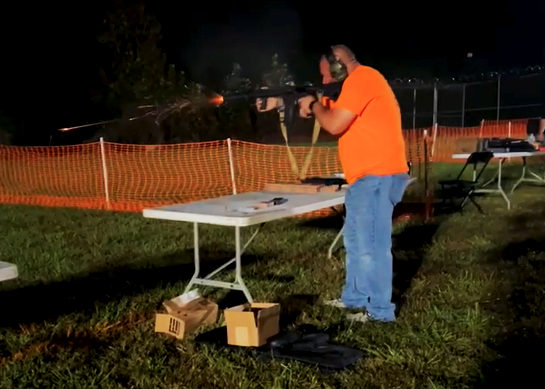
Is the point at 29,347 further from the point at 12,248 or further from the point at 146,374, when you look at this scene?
the point at 12,248

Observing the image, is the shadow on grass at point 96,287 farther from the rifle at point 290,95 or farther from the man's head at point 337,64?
the man's head at point 337,64

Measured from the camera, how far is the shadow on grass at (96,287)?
511cm

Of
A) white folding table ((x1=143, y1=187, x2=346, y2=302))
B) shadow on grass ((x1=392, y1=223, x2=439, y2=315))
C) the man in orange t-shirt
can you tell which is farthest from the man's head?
shadow on grass ((x1=392, y1=223, x2=439, y2=315))

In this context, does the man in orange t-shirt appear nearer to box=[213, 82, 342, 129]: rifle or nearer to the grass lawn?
box=[213, 82, 342, 129]: rifle

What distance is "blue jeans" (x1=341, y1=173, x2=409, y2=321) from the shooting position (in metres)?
4.48

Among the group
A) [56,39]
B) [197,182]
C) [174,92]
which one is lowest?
[197,182]

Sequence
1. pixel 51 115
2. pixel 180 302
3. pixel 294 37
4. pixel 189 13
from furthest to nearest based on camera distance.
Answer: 1. pixel 294 37
2. pixel 189 13
3. pixel 51 115
4. pixel 180 302

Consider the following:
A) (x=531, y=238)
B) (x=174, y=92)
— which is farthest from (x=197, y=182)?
(x=174, y=92)

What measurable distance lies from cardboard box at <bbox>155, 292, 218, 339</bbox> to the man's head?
73.0 inches

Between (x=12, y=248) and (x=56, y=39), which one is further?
(x=56, y=39)

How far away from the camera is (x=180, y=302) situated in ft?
15.4

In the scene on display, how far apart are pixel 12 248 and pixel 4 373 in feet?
12.2

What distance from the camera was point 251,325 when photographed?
414 centimetres

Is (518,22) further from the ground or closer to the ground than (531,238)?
further from the ground
